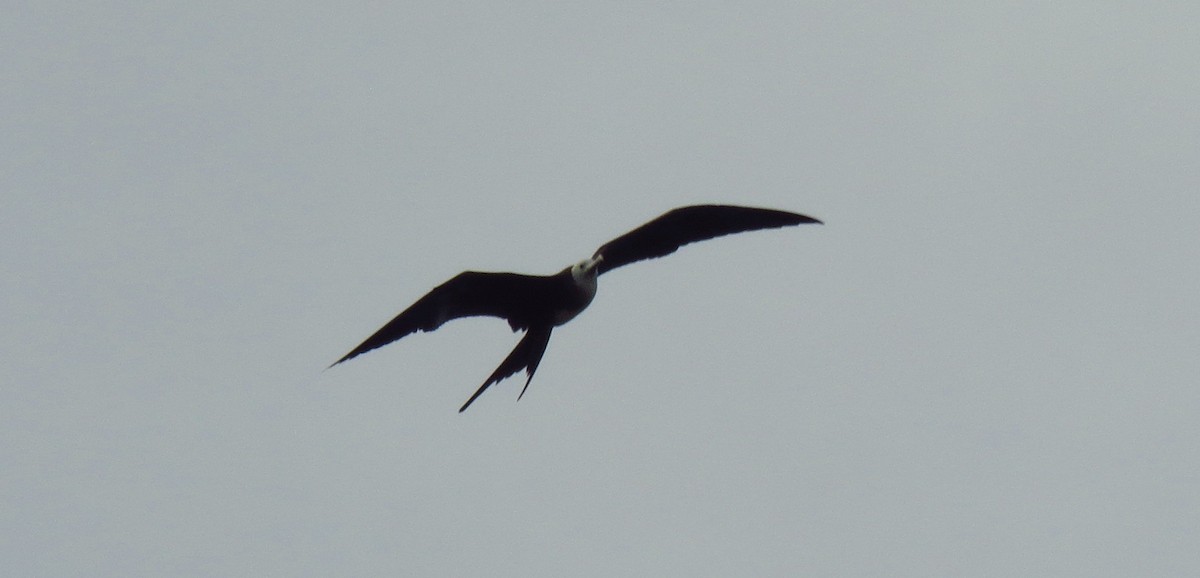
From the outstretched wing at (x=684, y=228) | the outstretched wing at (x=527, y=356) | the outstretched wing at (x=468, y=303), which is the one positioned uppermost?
the outstretched wing at (x=684, y=228)

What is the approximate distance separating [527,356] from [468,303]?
1.62 feet

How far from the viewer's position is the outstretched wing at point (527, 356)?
646 cm

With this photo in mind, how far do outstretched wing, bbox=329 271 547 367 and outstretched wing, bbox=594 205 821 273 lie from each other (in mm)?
564

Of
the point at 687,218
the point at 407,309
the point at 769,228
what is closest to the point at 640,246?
the point at 687,218

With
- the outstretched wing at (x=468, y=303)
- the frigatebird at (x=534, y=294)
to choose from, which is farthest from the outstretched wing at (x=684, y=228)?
the outstretched wing at (x=468, y=303)

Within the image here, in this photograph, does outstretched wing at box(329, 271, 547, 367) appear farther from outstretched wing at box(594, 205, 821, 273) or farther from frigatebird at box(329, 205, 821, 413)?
outstretched wing at box(594, 205, 821, 273)

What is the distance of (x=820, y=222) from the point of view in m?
6.80

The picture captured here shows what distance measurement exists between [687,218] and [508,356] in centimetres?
137

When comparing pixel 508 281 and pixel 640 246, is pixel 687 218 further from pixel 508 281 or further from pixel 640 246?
pixel 508 281

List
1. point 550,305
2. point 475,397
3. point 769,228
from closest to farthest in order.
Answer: point 475,397 → point 550,305 → point 769,228

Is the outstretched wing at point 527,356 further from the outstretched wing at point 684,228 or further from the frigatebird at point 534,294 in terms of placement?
the outstretched wing at point 684,228

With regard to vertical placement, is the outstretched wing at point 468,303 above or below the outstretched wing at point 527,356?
above

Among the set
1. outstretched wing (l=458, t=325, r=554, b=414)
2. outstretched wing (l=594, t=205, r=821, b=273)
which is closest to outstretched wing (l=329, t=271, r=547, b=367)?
outstretched wing (l=458, t=325, r=554, b=414)

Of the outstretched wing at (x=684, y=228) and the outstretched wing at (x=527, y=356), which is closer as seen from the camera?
the outstretched wing at (x=527, y=356)
